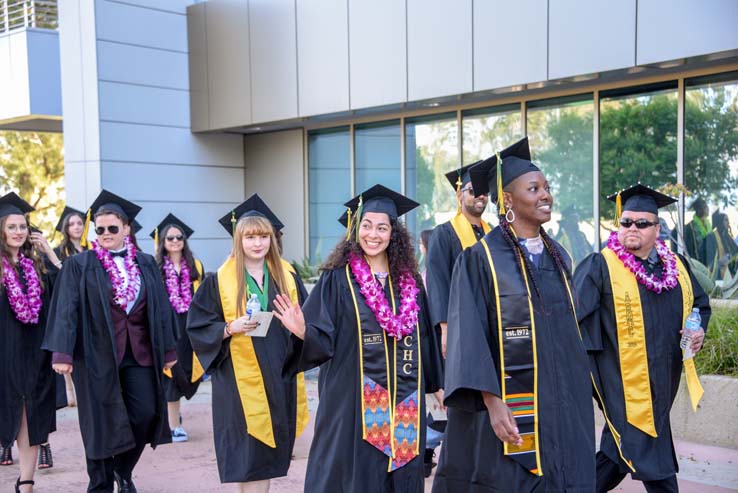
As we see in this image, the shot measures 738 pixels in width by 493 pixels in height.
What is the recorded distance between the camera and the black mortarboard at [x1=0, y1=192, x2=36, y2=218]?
6982 millimetres

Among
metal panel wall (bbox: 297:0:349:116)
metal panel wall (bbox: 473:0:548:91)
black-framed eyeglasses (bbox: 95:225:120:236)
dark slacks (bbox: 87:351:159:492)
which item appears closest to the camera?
dark slacks (bbox: 87:351:159:492)

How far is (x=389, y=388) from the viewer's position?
5.00 meters

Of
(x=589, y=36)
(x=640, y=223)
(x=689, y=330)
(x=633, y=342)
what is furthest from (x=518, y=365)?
(x=589, y=36)

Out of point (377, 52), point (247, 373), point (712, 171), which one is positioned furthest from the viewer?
point (377, 52)

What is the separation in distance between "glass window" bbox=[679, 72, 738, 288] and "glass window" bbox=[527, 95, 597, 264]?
55.9 inches

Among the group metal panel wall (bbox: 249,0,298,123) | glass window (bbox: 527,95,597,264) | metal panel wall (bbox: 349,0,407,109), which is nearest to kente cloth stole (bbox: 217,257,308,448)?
glass window (bbox: 527,95,597,264)

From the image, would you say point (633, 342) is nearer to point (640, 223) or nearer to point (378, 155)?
point (640, 223)

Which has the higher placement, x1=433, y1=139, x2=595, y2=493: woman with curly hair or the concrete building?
the concrete building

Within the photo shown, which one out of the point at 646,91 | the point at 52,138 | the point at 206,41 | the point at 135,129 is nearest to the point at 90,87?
the point at 135,129

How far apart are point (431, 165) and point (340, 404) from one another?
9161 mm

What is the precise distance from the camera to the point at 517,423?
13.1ft

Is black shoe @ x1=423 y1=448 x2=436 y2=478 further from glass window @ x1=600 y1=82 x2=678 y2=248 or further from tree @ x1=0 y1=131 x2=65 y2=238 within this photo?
tree @ x1=0 y1=131 x2=65 y2=238

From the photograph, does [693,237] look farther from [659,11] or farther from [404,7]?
[404,7]

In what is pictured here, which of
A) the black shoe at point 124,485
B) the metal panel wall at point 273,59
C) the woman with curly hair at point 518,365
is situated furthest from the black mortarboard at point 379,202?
the metal panel wall at point 273,59
